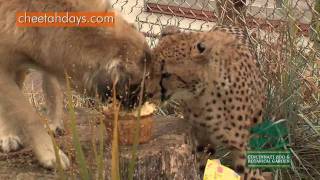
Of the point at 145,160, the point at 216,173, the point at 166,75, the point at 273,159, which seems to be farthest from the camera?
the point at 166,75

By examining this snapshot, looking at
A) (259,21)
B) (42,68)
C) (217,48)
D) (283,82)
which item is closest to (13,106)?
(42,68)

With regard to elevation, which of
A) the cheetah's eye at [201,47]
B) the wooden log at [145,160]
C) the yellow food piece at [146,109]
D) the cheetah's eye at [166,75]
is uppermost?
the cheetah's eye at [201,47]

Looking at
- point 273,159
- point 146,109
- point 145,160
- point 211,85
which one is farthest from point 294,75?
point 145,160

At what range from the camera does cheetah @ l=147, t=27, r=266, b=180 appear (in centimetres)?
337

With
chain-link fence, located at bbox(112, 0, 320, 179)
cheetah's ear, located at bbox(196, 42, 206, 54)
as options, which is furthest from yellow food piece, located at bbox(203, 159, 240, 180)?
chain-link fence, located at bbox(112, 0, 320, 179)

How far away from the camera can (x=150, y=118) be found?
3.31 metres

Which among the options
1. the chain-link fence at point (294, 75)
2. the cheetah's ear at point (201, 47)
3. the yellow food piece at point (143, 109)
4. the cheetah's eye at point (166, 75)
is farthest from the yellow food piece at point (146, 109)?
the chain-link fence at point (294, 75)

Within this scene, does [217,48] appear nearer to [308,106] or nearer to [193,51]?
[193,51]

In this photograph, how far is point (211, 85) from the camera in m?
3.43

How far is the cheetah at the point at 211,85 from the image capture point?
11.0ft

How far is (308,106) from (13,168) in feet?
6.64

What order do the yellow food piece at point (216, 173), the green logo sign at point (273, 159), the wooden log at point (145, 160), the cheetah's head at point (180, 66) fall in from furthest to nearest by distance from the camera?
the cheetah's head at point (180, 66)
the wooden log at point (145, 160)
the green logo sign at point (273, 159)
the yellow food piece at point (216, 173)

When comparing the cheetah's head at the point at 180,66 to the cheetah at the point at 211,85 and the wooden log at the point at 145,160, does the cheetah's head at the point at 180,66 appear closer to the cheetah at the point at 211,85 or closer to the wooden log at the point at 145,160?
the cheetah at the point at 211,85

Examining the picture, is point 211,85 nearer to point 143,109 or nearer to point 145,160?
point 143,109
